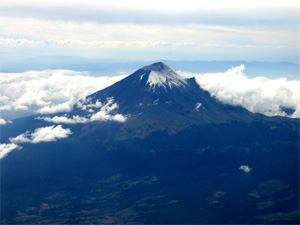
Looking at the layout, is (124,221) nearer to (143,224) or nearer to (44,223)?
(143,224)

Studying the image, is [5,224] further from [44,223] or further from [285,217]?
[285,217]

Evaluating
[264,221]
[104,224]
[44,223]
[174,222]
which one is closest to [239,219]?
[264,221]

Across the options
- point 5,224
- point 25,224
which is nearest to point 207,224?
point 25,224

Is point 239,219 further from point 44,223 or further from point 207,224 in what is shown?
point 44,223

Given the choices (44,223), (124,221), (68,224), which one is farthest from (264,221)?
(44,223)

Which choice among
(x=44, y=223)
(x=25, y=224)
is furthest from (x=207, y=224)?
(x=25, y=224)
